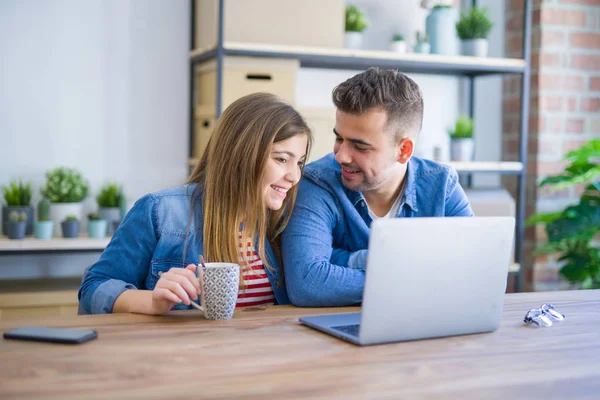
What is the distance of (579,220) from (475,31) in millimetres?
944

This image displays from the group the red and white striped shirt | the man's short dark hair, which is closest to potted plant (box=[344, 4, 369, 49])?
the man's short dark hair

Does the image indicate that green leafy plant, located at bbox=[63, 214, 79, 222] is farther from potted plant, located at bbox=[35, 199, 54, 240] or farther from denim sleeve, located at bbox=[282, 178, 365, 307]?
denim sleeve, located at bbox=[282, 178, 365, 307]

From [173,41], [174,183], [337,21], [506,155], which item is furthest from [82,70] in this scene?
[506,155]

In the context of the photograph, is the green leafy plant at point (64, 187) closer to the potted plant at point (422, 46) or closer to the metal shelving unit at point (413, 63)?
the metal shelving unit at point (413, 63)

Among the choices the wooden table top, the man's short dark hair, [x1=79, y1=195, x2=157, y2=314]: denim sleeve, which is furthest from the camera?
the man's short dark hair

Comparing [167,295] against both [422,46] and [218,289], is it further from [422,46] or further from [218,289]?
[422,46]

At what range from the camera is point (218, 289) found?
135cm

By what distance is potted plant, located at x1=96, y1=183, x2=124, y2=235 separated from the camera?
297 cm

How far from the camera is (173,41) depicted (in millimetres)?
3211

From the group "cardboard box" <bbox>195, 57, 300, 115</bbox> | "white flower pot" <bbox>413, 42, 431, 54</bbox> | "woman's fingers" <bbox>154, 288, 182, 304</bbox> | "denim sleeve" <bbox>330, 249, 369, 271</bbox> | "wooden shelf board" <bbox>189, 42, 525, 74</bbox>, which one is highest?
"white flower pot" <bbox>413, 42, 431, 54</bbox>

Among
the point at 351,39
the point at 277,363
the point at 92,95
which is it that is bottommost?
the point at 277,363

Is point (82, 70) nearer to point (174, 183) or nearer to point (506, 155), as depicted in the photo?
point (174, 183)

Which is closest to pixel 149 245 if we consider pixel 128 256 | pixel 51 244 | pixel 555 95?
pixel 128 256

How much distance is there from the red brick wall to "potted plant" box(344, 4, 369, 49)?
86 cm
